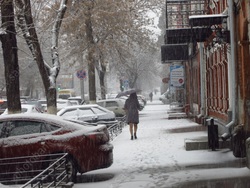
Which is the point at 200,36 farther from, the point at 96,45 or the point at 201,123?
the point at 96,45

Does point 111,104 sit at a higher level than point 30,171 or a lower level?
higher

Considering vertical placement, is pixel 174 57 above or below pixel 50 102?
above

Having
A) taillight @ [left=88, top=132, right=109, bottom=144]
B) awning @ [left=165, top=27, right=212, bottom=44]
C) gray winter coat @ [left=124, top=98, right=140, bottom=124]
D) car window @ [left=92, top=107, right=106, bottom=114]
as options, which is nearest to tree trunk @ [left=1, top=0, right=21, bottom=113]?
taillight @ [left=88, top=132, right=109, bottom=144]

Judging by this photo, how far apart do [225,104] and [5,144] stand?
28.1ft

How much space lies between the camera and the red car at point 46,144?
10070 millimetres

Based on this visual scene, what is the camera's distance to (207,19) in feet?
46.9

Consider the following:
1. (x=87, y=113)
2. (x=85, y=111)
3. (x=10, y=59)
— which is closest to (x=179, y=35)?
(x=10, y=59)

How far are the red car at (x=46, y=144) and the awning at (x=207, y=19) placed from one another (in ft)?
16.7

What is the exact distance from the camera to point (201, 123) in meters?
23.6

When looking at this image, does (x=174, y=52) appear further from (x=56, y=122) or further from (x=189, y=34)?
(x=56, y=122)

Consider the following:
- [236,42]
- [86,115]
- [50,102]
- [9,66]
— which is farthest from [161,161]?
[86,115]

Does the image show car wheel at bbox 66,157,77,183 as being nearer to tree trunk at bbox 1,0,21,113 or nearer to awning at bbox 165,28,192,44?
tree trunk at bbox 1,0,21,113

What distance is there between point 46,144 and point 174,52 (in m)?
19.5

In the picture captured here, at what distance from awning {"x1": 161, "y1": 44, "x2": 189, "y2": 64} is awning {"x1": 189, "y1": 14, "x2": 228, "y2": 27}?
1383 centimetres
